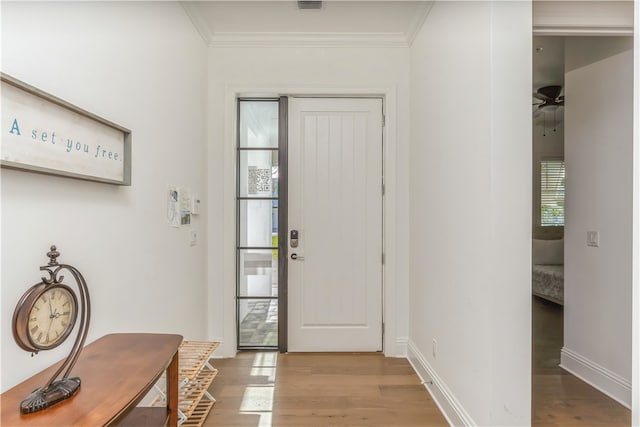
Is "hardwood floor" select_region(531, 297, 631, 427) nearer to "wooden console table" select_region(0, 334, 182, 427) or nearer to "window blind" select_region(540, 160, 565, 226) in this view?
"wooden console table" select_region(0, 334, 182, 427)

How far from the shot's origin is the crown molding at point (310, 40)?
10.0ft

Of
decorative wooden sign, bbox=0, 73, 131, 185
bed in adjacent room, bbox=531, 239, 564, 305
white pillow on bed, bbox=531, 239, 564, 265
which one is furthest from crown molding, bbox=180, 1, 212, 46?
white pillow on bed, bbox=531, 239, 564, 265

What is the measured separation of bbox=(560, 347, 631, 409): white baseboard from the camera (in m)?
2.32

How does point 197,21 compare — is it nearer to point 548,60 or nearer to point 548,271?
point 548,60

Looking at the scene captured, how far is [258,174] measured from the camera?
323 centimetres

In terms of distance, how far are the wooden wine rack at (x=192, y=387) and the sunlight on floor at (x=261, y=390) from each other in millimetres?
238

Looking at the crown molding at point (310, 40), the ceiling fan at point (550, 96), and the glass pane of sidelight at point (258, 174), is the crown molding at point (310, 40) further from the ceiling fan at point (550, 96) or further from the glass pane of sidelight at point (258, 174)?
the ceiling fan at point (550, 96)

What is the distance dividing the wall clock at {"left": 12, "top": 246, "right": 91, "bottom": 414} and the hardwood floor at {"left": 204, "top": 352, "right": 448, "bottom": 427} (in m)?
1.19

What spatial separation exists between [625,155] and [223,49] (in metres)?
3.08

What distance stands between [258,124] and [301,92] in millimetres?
485

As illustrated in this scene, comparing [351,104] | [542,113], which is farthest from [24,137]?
[542,113]

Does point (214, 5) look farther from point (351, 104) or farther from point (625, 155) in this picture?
point (625, 155)

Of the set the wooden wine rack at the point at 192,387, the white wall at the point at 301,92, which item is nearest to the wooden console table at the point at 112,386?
the wooden wine rack at the point at 192,387

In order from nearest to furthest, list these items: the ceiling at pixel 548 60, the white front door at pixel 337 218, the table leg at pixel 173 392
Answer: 1. the table leg at pixel 173 392
2. the white front door at pixel 337 218
3. the ceiling at pixel 548 60
